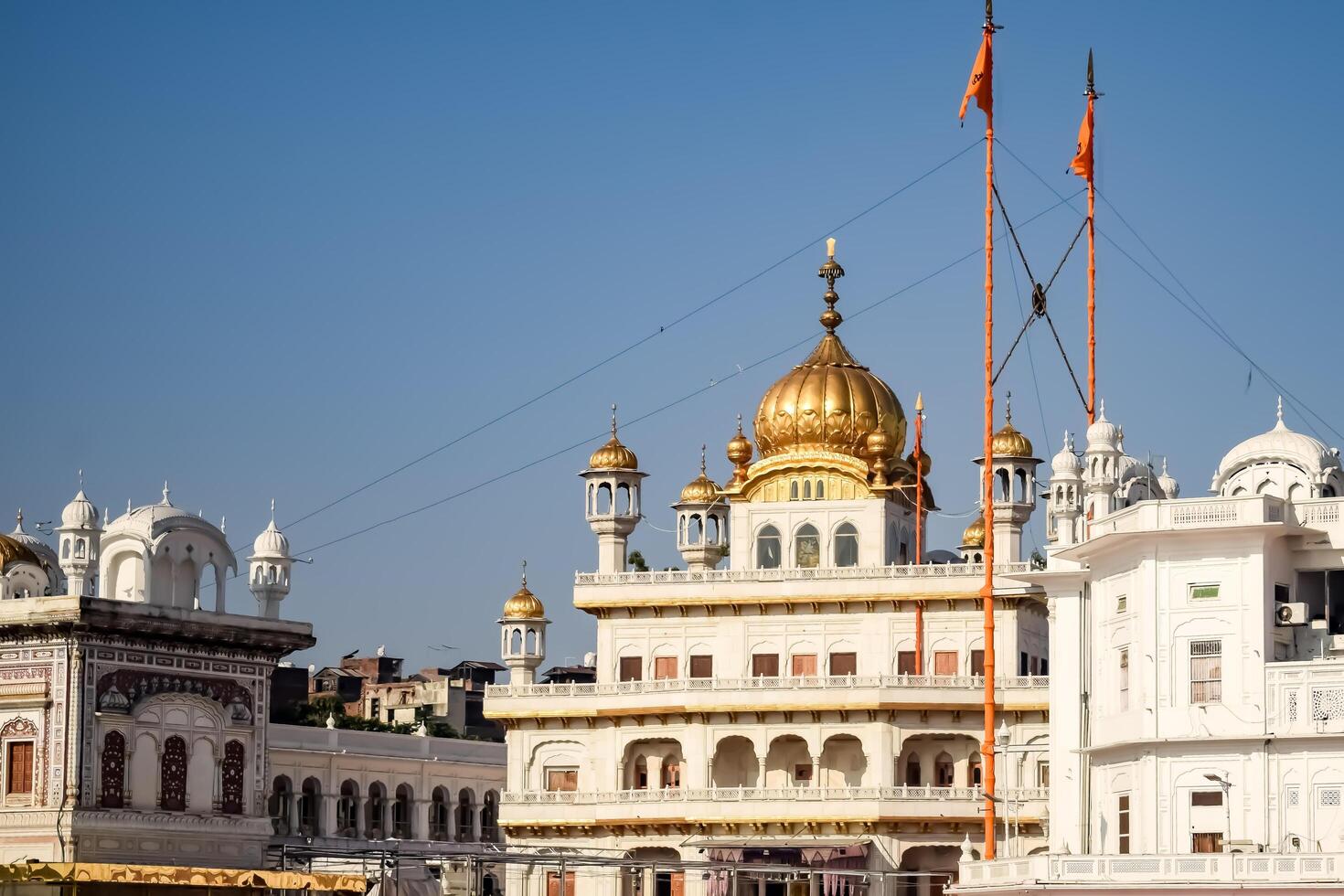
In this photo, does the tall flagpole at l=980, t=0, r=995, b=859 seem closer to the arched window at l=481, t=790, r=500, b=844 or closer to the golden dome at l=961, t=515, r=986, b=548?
the golden dome at l=961, t=515, r=986, b=548

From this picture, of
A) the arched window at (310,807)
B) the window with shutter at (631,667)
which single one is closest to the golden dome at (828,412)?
the window with shutter at (631,667)

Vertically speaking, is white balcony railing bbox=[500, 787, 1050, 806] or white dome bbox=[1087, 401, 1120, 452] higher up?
white dome bbox=[1087, 401, 1120, 452]

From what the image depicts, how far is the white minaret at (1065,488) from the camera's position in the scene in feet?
208

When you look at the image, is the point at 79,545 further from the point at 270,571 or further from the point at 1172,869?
the point at 1172,869

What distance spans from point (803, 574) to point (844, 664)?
9.08 feet

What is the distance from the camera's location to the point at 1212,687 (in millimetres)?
54938

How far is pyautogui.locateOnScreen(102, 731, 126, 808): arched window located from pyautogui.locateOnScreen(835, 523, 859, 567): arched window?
75.0ft

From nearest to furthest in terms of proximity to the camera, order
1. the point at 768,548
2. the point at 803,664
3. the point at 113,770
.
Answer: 1. the point at 113,770
2. the point at 803,664
3. the point at 768,548

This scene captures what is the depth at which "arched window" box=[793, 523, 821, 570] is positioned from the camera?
3076 inches

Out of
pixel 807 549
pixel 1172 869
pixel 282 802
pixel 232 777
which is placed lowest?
pixel 1172 869

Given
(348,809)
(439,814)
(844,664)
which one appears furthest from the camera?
(439,814)

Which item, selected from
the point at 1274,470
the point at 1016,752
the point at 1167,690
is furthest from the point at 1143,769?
the point at 1016,752

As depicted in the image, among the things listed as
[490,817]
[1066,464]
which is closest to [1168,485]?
[1066,464]

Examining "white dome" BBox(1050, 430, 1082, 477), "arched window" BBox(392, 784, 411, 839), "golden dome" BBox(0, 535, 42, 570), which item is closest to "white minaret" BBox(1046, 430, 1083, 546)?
"white dome" BBox(1050, 430, 1082, 477)
